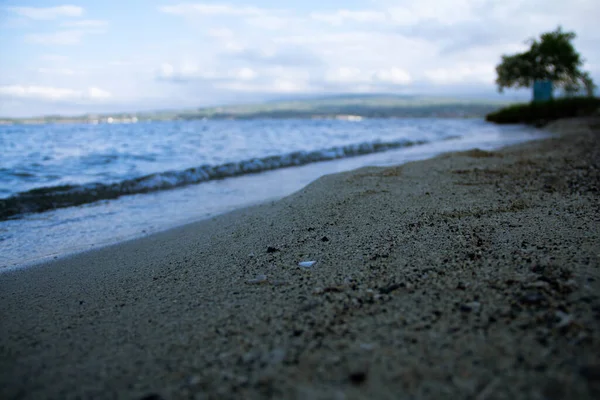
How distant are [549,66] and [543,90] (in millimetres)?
2168

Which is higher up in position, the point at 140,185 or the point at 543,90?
Result: the point at 543,90

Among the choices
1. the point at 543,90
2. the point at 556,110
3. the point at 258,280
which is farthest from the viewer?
the point at 543,90

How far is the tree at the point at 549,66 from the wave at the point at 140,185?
2473 centimetres

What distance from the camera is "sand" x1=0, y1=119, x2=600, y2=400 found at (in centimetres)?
165

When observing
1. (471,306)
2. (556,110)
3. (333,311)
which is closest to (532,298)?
(471,306)

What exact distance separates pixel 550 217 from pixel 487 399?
9.79 ft

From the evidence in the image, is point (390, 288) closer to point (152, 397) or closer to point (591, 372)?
point (591, 372)

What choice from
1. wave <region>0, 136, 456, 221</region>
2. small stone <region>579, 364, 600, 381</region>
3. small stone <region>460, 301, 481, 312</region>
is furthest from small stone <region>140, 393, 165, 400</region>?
wave <region>0, 136, 456, 221</region>

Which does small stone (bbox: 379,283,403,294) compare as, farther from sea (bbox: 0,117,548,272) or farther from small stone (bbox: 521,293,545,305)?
sea (bbox: 0,117,548,272)

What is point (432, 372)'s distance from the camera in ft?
5.35

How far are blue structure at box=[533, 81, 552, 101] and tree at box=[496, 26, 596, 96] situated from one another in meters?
1.17

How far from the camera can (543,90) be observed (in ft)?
102

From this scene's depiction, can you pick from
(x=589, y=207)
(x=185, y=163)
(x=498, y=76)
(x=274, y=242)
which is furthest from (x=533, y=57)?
(x=274, y=242)

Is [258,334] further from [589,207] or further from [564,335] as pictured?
[589,207]
